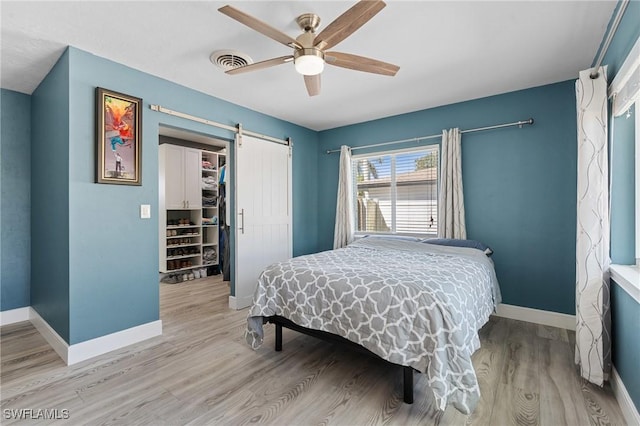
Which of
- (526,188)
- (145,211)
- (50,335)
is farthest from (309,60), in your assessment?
(50,335)

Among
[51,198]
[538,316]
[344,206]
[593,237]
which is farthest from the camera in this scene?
[344,206]

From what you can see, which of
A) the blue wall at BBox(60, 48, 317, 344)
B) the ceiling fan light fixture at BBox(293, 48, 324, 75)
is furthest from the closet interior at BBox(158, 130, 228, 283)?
the ceiling fan light fixture at BBox(293, 48, 324, 75)

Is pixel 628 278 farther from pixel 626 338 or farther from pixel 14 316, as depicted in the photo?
pixel 14 316

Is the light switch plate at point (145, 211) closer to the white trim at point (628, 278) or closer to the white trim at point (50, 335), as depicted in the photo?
the white trim at point (50, 335)

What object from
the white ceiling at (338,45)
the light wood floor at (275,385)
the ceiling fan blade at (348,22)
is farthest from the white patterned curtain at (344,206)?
the ceiling fan blade at (348,22)

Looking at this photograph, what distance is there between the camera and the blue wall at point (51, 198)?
2412 millimetres

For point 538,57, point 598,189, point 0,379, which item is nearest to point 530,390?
point 598,189

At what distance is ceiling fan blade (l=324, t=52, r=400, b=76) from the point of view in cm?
199

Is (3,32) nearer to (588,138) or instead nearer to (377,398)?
(377,398)

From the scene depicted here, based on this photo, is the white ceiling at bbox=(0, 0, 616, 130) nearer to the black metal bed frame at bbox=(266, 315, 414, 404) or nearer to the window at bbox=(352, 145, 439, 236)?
the window at bbox=(352, 145, 439, 236)

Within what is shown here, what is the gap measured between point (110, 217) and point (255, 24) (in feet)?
6.62

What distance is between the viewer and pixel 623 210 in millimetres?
1981

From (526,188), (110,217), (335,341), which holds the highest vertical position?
(526,188)

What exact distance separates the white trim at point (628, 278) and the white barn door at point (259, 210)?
332 cm
